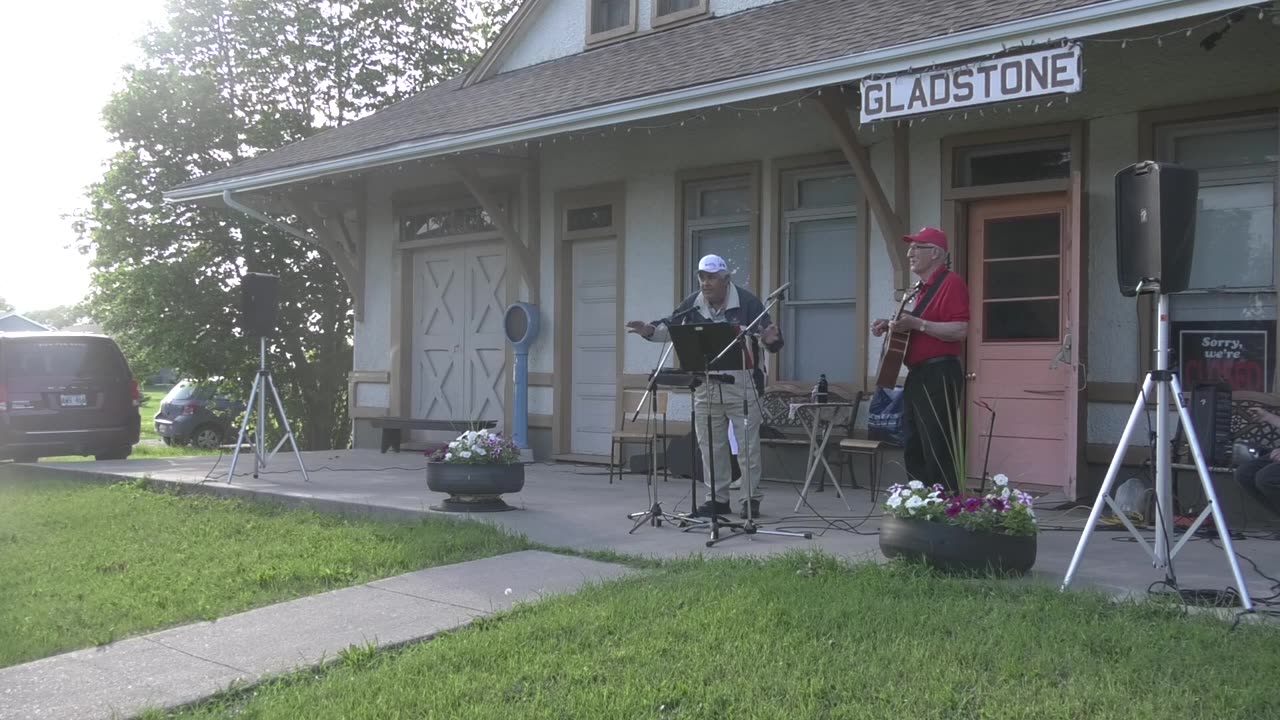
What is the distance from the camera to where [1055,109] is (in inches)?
325

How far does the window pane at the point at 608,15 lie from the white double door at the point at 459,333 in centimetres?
265

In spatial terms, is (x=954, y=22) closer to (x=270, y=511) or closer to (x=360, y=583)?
(x=360, y=583)

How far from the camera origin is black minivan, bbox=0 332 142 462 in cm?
1356

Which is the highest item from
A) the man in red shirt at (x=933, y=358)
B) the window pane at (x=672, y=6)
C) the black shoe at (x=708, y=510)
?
the window pane at (x=672, y=6)

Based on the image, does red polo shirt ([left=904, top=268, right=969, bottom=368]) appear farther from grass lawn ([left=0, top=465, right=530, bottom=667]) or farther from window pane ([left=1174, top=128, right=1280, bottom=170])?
window pane ([left=1174, top=128, right=1280, bottom=170])

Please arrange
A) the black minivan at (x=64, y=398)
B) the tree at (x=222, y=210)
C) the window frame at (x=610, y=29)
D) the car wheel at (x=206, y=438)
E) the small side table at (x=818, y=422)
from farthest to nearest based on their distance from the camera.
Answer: the car wheel at (x=206, y=438) → the tree at (x=222, y=210) → the black minivan at (x=64, y=398) → the window frame at (x=610, y=29) → the small side table at (x=818, y=422)

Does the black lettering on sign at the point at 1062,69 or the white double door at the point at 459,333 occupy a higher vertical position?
the black lettering on sign at the point at 1062,69

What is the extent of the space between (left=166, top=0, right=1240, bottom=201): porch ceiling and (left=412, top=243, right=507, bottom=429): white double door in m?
1.62

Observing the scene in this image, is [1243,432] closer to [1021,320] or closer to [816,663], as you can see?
[1021,320]

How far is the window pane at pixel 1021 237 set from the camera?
27.6ft

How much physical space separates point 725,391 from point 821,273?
9.50 ft

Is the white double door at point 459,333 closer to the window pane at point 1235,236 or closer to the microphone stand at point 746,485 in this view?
the microphone stand at point 746,485

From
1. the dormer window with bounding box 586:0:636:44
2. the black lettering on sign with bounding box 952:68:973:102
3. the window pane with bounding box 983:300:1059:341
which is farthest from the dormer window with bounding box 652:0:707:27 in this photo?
the black lettering on sign with bounding box 952:68:973:102

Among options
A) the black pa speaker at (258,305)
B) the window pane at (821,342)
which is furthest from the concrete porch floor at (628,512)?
the black pa speaker at (258,305)
